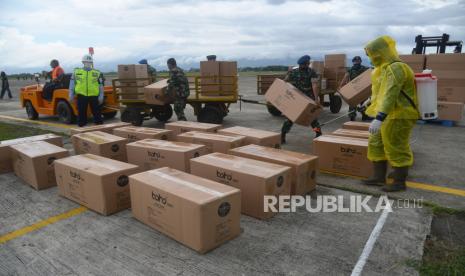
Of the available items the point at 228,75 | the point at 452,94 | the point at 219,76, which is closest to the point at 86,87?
the point at 219,76

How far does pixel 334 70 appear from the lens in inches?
397

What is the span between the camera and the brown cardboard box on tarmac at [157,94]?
7.79m

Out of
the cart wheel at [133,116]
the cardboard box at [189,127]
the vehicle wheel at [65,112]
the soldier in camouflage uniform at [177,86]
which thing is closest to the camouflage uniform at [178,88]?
the soldier in camouflage uniform at [177,86]

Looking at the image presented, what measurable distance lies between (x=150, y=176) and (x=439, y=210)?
320 centimetres

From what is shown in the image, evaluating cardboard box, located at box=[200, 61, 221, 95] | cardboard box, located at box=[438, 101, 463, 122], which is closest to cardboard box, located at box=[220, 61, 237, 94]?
cardboard box, located at box=[200, 61, 221, 95]

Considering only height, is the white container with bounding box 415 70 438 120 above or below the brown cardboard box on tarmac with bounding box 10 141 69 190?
above

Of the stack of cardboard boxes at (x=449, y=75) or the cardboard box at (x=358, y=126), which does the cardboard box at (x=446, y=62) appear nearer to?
the stack of cardboard boxes at (x=449, y=75)

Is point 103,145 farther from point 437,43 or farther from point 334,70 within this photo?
point 437,43

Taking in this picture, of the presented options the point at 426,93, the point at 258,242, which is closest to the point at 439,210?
the point at 426,93

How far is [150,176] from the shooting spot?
331cm

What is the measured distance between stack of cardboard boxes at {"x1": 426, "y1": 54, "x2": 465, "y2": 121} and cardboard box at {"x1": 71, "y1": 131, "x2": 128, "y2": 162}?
828cm

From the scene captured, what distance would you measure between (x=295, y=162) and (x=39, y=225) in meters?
2.92

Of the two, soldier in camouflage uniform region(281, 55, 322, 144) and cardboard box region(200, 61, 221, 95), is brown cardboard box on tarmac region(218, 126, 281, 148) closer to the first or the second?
soldier in camouflage uniform region(281, 55, 322, 144)

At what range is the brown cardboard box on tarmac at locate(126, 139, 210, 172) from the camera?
408 cm
